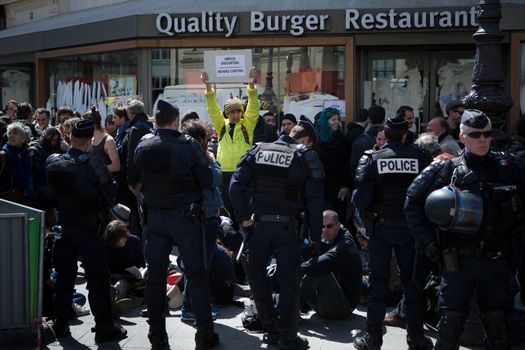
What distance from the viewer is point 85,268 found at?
21.2ft

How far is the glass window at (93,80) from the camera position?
1337 cm

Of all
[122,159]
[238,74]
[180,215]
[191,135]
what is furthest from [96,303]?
[238,74]

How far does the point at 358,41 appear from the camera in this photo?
12070 millimetres

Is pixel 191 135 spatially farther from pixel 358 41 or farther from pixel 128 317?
pixel 358 41

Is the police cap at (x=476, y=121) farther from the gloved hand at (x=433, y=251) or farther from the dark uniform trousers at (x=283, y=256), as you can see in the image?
the dark uniform trousers at (x=283, y=256)

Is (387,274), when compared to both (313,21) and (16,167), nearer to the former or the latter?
(16,167)

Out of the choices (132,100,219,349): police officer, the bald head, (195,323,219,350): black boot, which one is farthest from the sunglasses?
the bald head

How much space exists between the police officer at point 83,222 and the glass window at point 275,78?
6246mm

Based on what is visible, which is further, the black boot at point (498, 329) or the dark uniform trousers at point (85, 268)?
the dark uniform trousers at point (85, 268)

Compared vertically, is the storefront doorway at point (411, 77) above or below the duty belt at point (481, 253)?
above

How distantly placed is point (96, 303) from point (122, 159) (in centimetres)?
316

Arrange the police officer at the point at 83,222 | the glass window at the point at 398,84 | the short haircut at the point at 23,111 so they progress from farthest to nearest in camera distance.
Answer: the glass window at the point at 398,84 → the short haircut at the point at 23,111 → the police officer at the point at 83,222

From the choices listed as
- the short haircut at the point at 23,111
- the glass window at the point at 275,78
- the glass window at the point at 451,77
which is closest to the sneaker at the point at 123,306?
the short haircut at the point at 23,111

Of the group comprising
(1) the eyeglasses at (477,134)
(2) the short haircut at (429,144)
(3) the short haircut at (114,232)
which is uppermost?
(1) the eyeglasses at (477,134)
